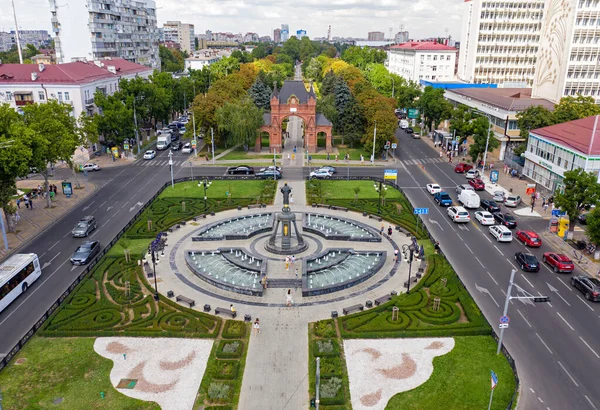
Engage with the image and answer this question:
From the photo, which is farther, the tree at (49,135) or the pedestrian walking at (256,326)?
the tree at (49,135)

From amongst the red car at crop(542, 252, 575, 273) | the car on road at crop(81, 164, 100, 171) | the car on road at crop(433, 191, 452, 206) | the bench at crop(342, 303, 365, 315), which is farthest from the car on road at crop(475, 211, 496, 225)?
the car on road at crop(81, 164, 100, 171)

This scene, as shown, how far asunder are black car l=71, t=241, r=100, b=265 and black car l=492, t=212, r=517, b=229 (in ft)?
151

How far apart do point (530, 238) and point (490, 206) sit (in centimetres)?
1056

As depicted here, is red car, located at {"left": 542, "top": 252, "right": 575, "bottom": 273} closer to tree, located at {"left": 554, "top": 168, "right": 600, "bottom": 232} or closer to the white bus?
tree, located at {"left": 554, "top": 168, "right": 600, "bottom": 232}

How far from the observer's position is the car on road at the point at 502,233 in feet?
162

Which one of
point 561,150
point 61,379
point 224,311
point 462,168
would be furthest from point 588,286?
point 462,168

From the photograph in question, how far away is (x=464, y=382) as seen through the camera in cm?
2858

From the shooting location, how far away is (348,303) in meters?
37.7

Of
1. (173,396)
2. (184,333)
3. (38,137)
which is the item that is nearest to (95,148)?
(38,137)

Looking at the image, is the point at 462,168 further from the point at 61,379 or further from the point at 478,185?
the point at 61,379

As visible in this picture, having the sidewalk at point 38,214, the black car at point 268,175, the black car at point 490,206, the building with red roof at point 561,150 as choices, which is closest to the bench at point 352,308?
the black car at point 490,206

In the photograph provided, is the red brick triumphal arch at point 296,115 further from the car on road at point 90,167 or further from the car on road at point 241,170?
the car on road at point 90,167

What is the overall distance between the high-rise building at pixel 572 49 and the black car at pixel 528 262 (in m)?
60.0

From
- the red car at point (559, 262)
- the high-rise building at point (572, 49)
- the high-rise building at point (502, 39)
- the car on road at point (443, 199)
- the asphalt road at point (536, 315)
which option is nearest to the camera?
the asphalt road at point (536, 315)
